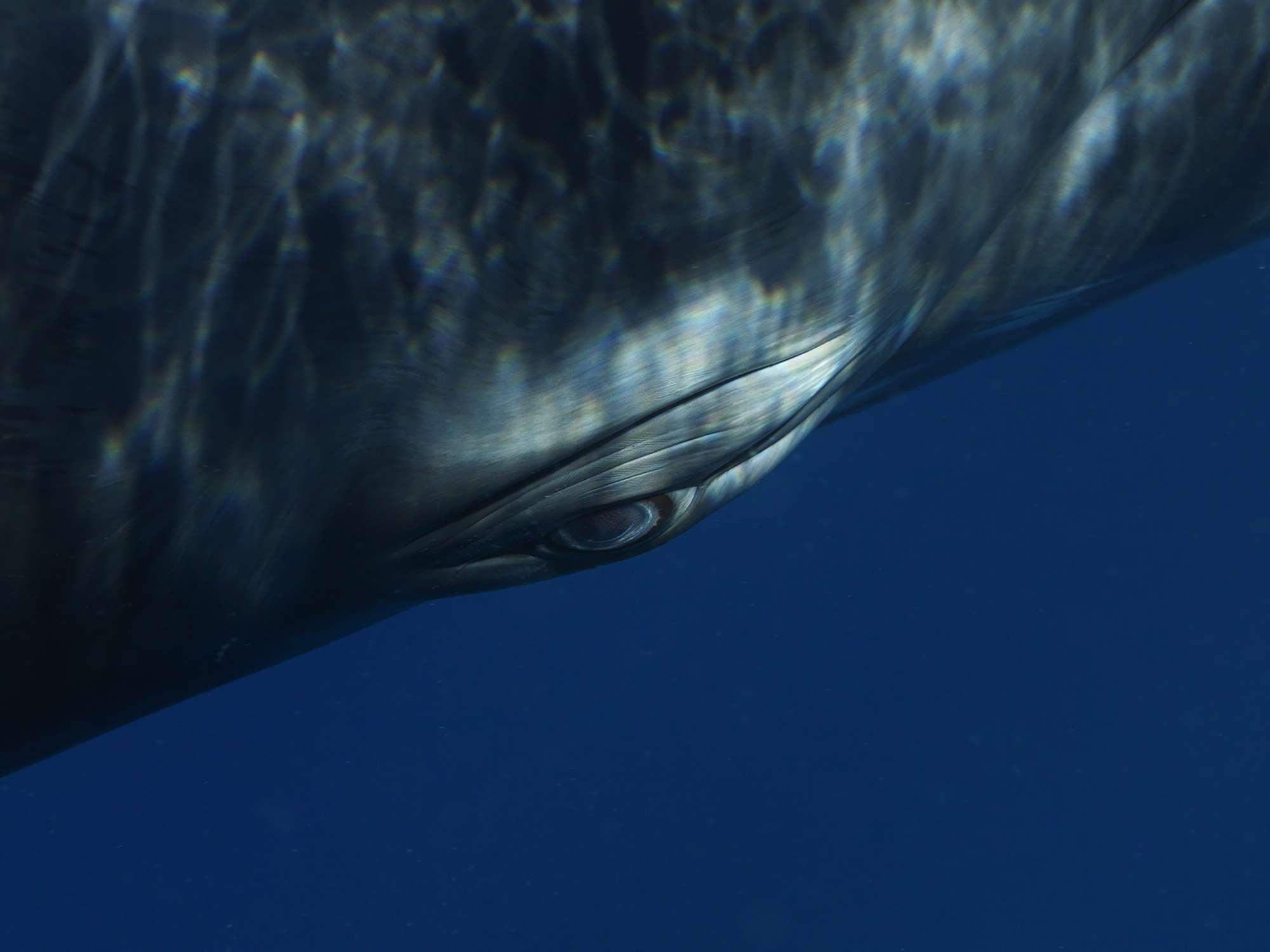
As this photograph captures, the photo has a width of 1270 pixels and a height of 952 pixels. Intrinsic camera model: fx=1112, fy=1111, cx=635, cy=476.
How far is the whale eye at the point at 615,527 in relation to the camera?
183cm

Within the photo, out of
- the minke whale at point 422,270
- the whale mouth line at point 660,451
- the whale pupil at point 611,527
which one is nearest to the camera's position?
the minke whale at point 422,270

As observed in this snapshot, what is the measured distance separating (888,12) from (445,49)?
2.06ft

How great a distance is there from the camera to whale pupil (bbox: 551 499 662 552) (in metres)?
1.83

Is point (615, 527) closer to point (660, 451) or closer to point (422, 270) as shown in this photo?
point (660, 451)

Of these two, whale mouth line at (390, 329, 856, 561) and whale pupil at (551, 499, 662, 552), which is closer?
whale mouth line at (390, 329, 856, 561)

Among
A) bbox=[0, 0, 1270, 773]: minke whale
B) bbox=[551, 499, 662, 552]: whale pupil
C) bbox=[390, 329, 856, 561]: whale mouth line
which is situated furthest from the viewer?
bbox=[551, 499, 662, 552]: whale pupil

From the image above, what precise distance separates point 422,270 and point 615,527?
0.57 metres

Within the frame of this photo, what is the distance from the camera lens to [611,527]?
1.86 meters

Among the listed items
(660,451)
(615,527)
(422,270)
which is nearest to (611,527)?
(615,527)

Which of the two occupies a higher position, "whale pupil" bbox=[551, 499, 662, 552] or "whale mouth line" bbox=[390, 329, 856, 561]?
"whale mouth line" bbox=[390, 329, 856, 561]

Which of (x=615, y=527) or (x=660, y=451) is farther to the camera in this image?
(x=615, y=527)

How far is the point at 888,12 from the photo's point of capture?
1566mm

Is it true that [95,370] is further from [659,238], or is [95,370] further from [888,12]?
[888,12]

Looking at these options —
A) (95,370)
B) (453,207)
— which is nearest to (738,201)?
(453,207)
